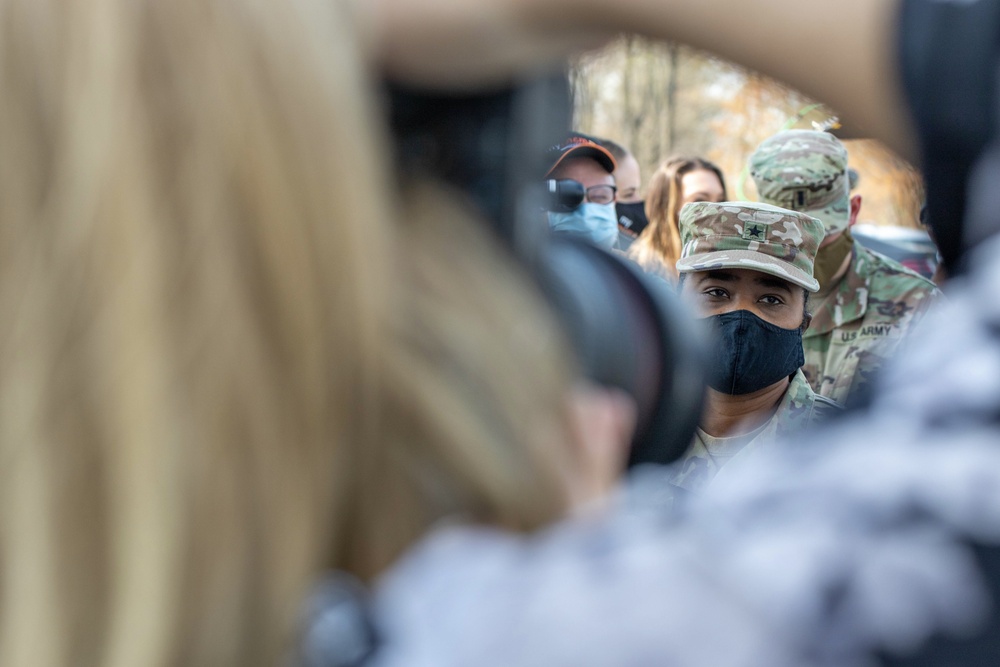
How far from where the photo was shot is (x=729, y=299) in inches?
102

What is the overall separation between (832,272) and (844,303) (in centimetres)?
12

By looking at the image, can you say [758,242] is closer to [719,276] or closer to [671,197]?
[719,276]

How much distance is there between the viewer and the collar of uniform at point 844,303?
3.08 meters

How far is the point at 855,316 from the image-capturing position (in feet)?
10.1

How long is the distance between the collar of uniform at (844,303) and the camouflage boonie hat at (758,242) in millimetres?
567

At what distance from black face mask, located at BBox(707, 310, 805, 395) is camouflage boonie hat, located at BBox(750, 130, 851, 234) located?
0.73 meters

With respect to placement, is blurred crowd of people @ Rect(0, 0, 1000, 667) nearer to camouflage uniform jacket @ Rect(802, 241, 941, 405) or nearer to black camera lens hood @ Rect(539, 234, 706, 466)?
black camera lens hood @ Rect(539, 234, 706, 466)

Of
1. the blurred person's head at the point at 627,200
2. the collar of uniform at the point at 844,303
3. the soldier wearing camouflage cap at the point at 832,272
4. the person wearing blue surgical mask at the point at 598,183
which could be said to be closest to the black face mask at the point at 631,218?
the blurred person's head at the point at 627,200

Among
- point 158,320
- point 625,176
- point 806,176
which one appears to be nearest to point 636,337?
point 158,320

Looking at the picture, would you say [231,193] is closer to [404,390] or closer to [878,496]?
[404,390]

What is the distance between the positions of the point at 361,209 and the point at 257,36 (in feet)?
0.35

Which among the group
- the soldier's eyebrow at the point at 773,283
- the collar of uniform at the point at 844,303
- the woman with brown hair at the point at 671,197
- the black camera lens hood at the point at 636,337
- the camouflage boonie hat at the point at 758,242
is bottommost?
the collar of uniform at the point at 844,303

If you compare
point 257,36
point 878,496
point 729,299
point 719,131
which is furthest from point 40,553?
point 719,131

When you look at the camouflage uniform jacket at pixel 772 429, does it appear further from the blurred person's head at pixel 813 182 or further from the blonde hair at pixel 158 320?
the blonde hair at pixel 158 320
